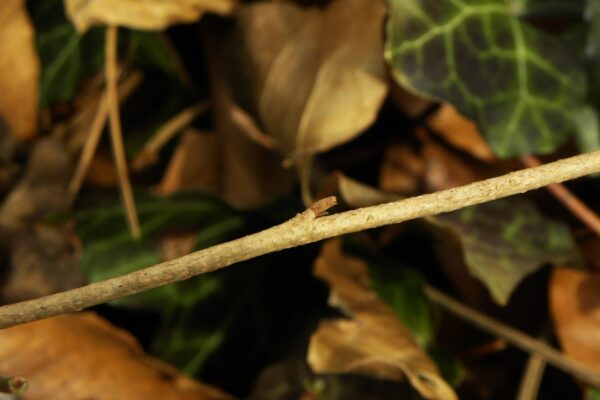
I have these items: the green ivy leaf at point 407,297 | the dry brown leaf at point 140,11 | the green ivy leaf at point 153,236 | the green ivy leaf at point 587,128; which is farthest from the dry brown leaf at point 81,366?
the green ivy leaf at point 587,128

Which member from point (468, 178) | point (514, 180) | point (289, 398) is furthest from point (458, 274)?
point (514, 180)

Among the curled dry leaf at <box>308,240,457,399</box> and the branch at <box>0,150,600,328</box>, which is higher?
the branch at <box>0,150,600,328</box>

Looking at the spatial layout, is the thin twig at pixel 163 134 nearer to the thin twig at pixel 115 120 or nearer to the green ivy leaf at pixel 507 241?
the thin twig at pixel 115 120

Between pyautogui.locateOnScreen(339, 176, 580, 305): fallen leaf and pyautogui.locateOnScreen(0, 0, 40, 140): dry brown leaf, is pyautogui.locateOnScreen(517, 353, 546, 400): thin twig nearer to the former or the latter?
pyautogui.locateOnScreen(339, 176, 580, 305): fallen leaf

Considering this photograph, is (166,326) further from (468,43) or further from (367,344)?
(468,43)

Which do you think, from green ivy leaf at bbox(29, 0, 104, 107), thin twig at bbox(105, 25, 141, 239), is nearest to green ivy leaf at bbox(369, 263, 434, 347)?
thin twig at bbox(105, 25, 141, 239)

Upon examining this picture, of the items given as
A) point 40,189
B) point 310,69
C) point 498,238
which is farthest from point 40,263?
point 498,238
